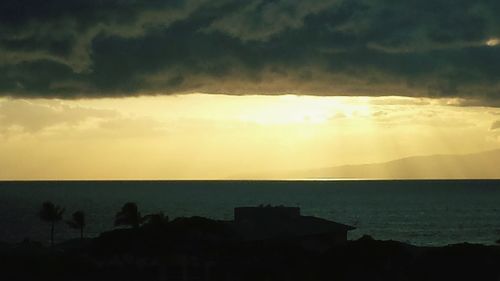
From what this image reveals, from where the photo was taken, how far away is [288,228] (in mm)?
53562

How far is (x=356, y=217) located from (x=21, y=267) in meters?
147

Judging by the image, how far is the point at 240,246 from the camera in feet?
159

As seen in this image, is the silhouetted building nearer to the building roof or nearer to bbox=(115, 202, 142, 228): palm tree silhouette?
the building roof

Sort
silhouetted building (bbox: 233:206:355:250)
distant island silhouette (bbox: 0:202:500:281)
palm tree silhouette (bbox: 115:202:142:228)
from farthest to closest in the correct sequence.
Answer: palm tree silhouette (bbox: 115:202:142:228), silhouetted building (bbox: 233:206:355:250), distant island silhouette (bbox: 0:202:500:281)

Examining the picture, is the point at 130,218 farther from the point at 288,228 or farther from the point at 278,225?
the point at 288,228

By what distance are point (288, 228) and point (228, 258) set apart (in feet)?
21.1

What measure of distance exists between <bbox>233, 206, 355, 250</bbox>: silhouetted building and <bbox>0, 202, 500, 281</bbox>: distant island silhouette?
0.22 m

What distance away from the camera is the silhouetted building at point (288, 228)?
170 feet

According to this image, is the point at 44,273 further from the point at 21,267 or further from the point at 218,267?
A: the point at 218,267

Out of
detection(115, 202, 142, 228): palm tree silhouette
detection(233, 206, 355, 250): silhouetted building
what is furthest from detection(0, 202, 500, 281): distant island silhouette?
detection(115, 202, 142, 228): palm tree silhouette

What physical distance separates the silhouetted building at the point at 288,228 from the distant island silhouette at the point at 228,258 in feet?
0.74

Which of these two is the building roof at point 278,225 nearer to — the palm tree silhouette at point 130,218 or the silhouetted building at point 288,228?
the silhouetted building at point 288,228

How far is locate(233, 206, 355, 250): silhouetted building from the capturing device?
5188 cm

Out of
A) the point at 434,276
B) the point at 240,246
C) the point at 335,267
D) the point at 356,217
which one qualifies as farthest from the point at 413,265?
the point at 356,217
